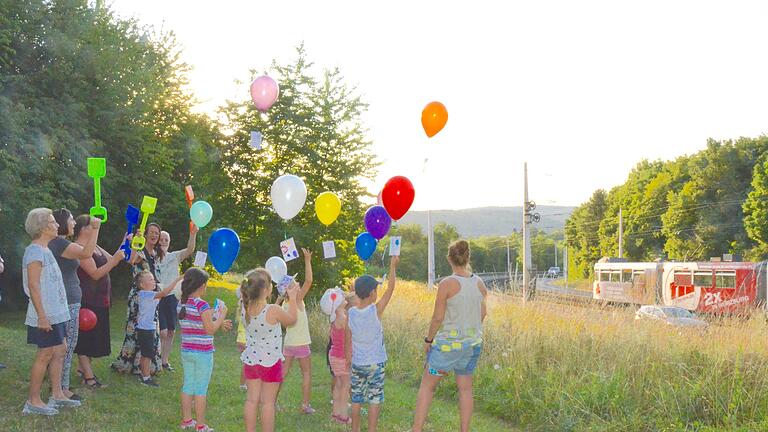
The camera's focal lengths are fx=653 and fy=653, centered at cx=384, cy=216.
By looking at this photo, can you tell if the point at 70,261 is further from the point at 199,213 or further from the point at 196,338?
the point at 199,213

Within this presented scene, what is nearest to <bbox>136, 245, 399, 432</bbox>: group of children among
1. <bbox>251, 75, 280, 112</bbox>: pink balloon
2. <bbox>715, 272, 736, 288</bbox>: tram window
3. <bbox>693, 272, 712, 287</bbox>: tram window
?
<bbox>251, 75, 280, 112</bbox>: pink balloon

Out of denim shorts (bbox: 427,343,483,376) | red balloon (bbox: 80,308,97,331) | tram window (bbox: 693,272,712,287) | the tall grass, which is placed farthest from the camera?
tram window (bbox: 693,272,712,287)

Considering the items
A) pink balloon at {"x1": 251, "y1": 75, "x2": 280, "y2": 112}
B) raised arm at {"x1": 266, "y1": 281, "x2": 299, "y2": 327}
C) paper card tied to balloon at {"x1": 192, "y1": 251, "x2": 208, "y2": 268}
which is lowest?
raised arm at {"x1": 266, "y1": 281, "x2": 299, "y2": 327}

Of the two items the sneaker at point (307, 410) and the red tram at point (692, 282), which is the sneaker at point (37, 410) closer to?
the sneaker at point (307, 410)

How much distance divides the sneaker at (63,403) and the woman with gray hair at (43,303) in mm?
13

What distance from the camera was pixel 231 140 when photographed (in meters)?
15.8

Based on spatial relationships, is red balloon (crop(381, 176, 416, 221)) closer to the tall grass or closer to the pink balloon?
the pink balloon

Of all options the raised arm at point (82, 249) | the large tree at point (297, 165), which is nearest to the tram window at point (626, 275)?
the large tree at point (297, 165)

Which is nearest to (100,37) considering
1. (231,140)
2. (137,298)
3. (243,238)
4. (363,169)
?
(231,140)

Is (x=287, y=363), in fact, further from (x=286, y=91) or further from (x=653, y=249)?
(x=653, y=249)

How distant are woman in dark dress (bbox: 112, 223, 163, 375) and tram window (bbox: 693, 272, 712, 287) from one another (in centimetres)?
2185

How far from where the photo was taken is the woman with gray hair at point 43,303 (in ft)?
17.4

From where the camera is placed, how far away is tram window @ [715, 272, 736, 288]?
22750 mm

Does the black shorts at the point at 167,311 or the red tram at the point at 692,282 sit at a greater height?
the black shorts at the point at 167,311
